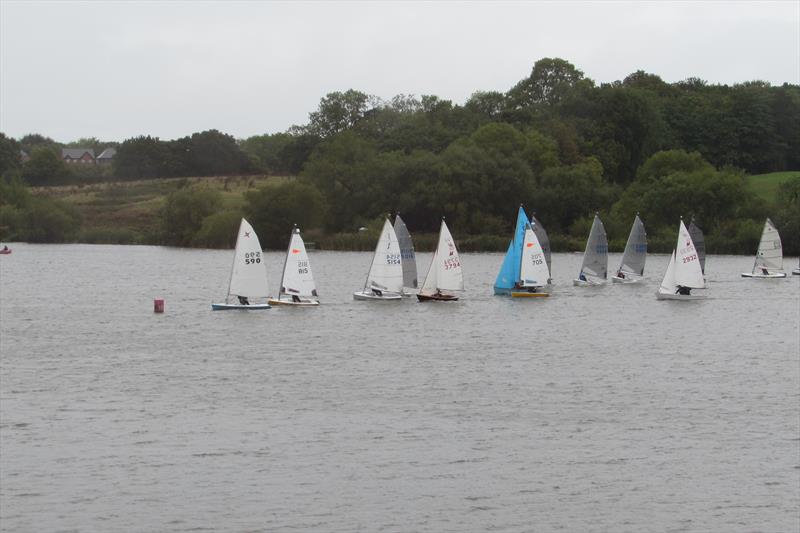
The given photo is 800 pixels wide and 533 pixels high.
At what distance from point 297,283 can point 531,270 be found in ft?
45.6

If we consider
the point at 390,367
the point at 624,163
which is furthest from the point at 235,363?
the point at 624,163

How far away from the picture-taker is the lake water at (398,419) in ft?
83.3

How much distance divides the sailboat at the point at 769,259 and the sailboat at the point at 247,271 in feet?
127

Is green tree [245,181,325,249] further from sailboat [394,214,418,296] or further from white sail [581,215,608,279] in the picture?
sailboat [394,214,418,296]

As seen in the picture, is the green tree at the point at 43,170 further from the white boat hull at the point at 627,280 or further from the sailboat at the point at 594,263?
the sailboat at the point at 594,263

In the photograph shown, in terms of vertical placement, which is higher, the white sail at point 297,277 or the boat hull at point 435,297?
the white sail at point 297,277

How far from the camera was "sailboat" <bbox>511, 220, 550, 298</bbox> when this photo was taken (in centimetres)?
6512

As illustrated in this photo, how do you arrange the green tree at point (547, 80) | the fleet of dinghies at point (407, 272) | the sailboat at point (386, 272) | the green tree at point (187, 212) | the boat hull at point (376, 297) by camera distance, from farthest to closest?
the green tree at point (547, 80)
the green tree at point (187, 212)
the boat hull at point (376, 297)
the sailboat at point (386, 272)
the fleet of dinghies at point (407, 272)

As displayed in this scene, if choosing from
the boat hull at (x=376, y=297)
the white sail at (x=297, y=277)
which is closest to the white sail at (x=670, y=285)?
the boat hull at (x=376, y=297)

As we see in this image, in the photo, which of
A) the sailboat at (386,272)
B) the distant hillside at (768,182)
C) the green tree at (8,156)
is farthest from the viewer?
the green tree at (8,156)

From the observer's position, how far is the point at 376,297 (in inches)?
2445

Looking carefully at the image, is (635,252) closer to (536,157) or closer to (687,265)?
(687,265)

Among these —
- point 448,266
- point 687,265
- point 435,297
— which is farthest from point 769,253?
point 435,297

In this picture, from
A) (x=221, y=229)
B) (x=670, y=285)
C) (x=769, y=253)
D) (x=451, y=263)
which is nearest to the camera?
(x=451, y=263)
